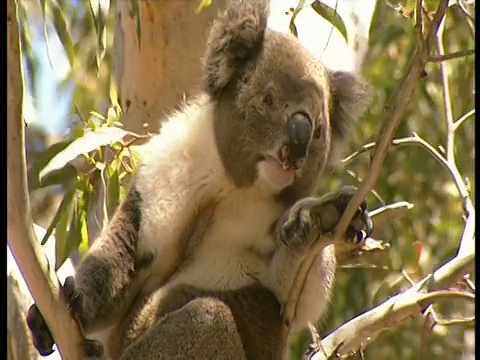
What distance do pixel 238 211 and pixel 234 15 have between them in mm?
487

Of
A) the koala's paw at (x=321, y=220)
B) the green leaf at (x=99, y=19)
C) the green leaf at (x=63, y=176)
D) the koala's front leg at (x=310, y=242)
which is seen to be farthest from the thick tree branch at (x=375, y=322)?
the green leaf at (x=99, y=19)

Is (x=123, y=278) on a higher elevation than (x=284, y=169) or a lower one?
lower

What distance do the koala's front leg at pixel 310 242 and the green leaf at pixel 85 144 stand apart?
457 mm

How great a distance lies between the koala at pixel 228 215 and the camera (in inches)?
83.3

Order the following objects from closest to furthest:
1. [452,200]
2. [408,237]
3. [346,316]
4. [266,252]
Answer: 1. [266,252]
2. [408,237]
3. [346,316]
4. [452,200]

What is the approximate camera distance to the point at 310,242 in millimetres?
2057

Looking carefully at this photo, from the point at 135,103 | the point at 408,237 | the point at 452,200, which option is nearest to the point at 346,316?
the point at 408,237

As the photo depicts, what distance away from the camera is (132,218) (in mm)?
2285

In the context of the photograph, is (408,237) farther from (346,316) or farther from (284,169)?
(284,169)

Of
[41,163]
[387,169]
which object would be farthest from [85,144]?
[387,169]

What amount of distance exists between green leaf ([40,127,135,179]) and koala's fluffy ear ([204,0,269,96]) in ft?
0.87

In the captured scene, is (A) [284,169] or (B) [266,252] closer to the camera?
(A) [284,169]

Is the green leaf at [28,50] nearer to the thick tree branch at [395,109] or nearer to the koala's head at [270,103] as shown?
the koala's head at [270,103]

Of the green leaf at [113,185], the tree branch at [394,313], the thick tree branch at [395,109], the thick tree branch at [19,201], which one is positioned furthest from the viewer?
the green leaf at [113,185]
